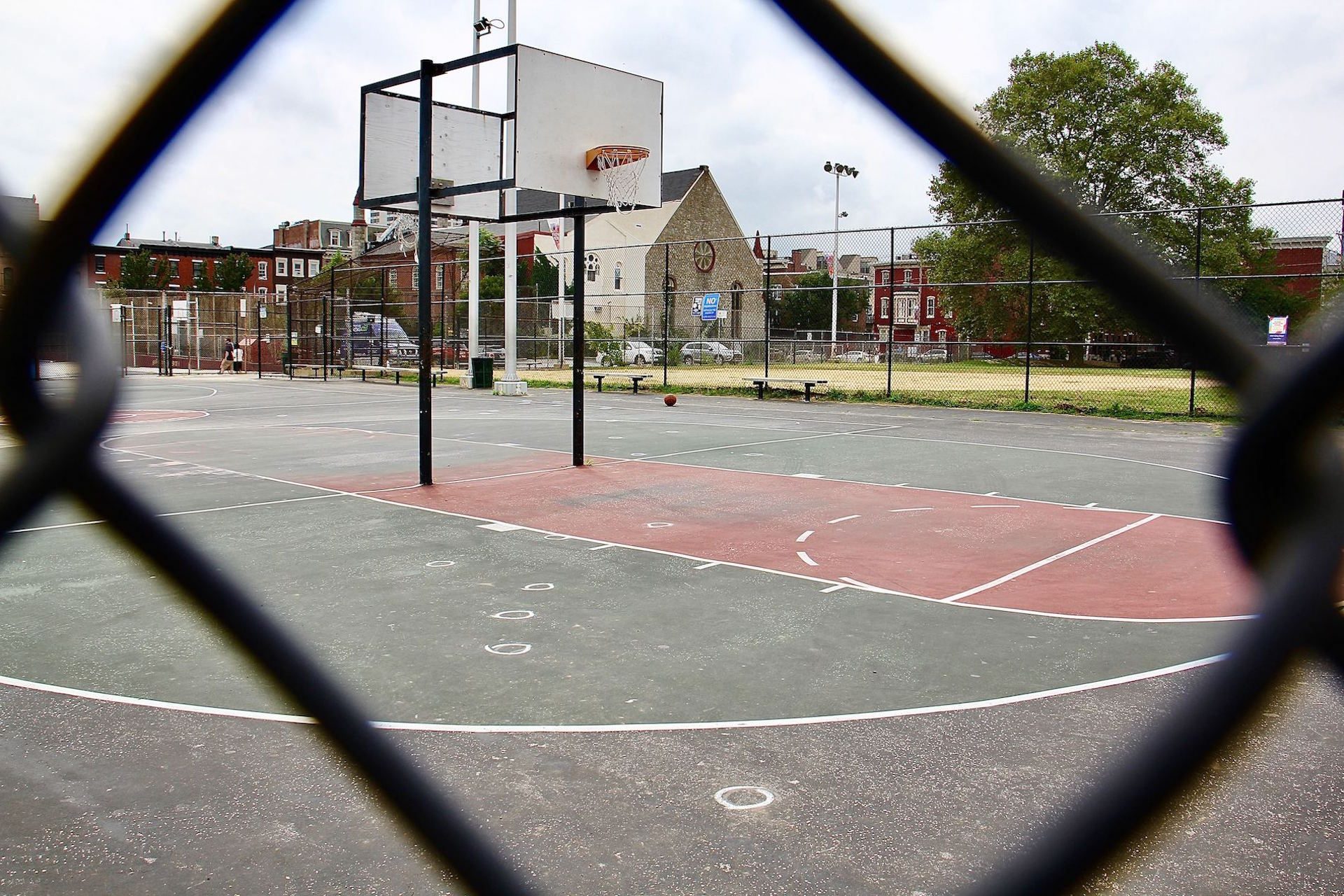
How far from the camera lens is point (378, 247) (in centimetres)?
7544

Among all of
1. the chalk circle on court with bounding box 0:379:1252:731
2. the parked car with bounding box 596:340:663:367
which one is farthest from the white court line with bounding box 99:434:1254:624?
the parked car with bounding box 596:340:663:367

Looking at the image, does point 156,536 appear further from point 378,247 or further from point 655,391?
point 378,247

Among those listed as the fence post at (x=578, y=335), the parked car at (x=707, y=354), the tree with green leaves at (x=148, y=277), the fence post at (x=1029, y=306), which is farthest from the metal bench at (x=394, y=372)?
the fence post at (x=578, y=335)

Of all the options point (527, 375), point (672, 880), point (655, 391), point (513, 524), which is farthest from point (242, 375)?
point (672, 880)

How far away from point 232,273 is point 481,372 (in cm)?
4193

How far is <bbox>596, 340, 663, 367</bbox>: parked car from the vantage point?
132 feet

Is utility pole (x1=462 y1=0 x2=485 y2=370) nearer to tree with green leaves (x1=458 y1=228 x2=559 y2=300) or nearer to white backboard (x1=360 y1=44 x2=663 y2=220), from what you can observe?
white backboard (x1=360 y1=44 x2=663 y2=220)

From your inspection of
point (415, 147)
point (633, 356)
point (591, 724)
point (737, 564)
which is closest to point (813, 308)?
point (633, 356)

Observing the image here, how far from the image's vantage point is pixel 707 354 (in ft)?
130

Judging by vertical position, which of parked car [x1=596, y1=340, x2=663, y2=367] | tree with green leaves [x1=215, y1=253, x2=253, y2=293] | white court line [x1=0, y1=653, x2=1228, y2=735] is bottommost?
white court line [x1=0, y1=653, x2=1228, y2=735]

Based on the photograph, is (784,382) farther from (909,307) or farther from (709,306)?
(909,307)

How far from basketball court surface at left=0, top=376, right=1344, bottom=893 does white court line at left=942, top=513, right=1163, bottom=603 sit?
5 cm

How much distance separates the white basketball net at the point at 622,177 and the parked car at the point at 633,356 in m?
27.5

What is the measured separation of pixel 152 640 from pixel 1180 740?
5.46 meters
